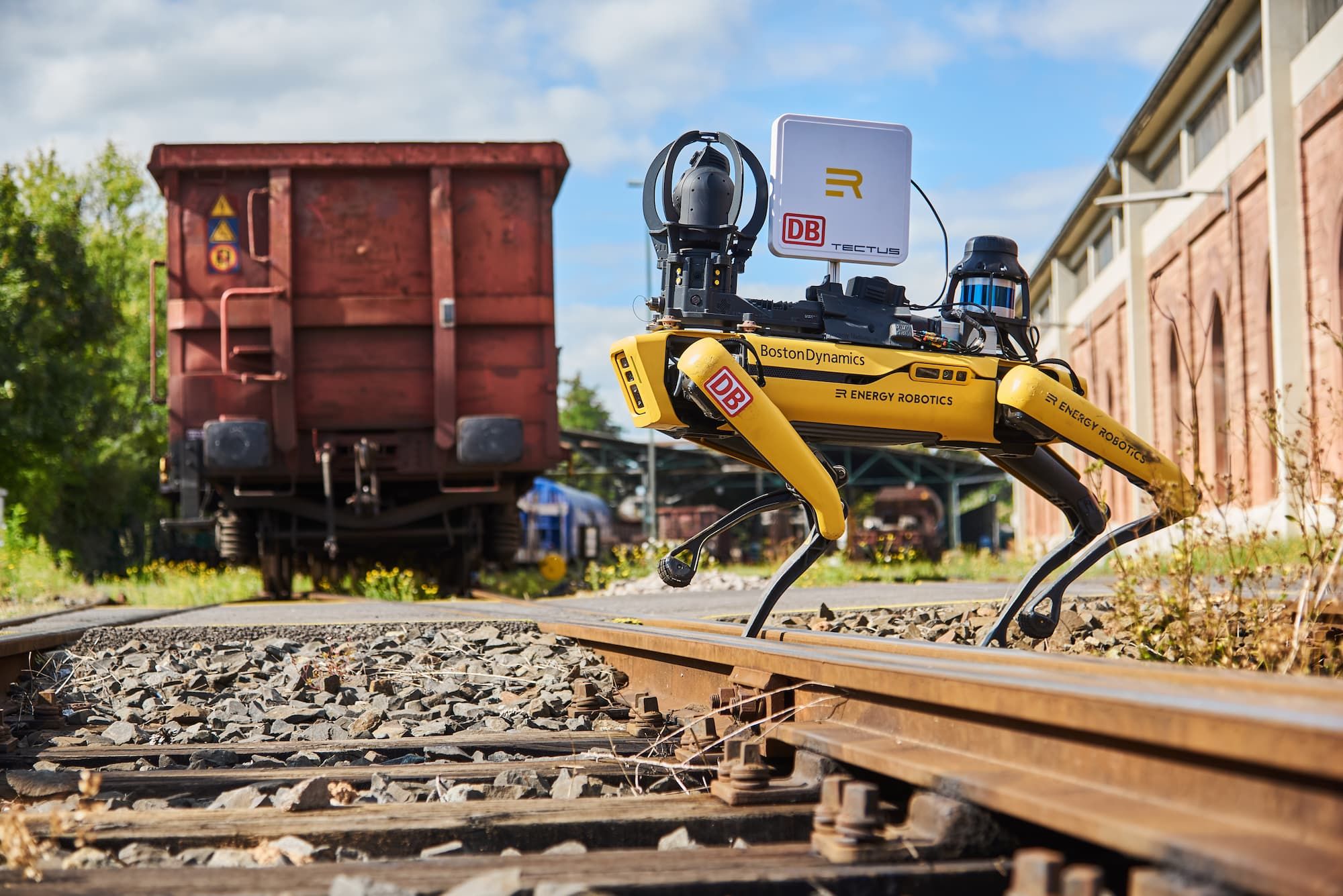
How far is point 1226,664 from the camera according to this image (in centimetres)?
430

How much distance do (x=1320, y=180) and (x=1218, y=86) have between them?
656 centimetres

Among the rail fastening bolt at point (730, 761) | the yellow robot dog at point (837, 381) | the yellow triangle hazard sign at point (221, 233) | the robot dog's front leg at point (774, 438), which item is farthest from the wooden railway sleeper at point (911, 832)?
the yellow triangle hazard sign at point (221, 233)

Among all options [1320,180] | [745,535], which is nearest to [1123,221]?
[1320,180]

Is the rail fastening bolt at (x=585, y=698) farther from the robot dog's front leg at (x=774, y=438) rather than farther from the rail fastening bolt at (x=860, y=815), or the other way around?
the rail fastening bolt at (x=860, y=815)

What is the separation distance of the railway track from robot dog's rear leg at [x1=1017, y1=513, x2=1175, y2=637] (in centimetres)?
77

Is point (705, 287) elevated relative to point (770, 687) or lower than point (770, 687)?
elevated

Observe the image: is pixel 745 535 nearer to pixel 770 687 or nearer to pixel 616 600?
pixel 616 600

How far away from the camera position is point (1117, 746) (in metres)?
2.00

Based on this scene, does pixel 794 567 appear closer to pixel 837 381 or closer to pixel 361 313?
pixel 837 381

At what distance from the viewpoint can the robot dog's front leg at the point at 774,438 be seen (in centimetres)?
394

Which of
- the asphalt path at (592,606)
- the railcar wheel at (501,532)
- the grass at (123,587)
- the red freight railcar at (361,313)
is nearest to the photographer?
the asphalt path at (592,606)

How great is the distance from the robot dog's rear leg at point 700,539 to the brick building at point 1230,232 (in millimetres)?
7649

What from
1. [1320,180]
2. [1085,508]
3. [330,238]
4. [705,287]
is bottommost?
[1085,508]

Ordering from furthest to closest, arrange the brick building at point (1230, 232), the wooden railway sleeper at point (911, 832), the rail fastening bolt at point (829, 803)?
1. the brick building at point (1230, 232)
2. the rail fastening bolt at point (829, 803)
3. the wooden railway sleeper at point (911, 832)
